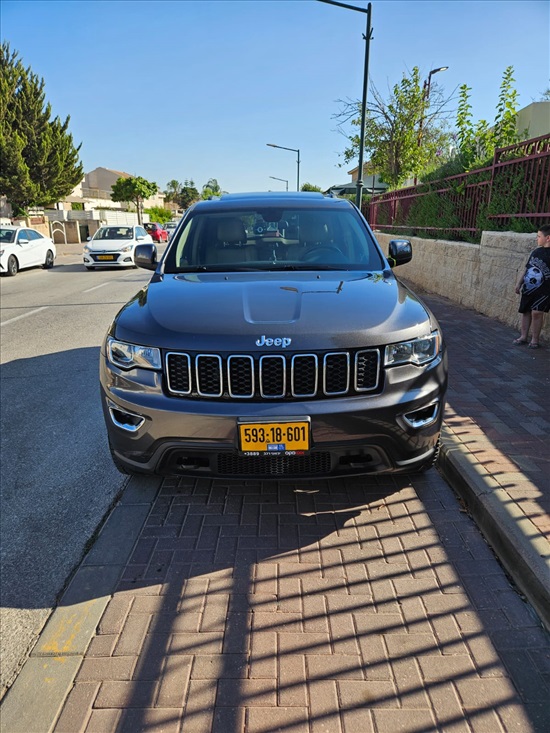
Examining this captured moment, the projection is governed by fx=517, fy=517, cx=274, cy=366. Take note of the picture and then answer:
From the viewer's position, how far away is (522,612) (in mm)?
2381

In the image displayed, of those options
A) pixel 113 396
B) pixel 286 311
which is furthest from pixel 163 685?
pixel 286 311

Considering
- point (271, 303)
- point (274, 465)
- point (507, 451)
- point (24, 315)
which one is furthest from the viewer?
point (24, 315)

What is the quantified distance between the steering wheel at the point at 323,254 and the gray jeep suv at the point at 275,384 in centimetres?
84

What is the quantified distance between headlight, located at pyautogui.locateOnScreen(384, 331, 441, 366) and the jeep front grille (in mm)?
86

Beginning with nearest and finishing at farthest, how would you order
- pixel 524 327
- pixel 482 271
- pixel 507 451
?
pixel 507 451
pixel 524 327
pixel 482 271

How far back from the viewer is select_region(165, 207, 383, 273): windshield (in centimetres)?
391

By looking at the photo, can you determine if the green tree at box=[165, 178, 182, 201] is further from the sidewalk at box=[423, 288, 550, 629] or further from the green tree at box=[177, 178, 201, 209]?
the sidewalk at box=[423, 288, 550, 629]

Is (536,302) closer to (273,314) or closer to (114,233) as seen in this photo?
(273,314)

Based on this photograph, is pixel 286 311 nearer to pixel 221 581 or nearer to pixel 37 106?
pixel 221 581

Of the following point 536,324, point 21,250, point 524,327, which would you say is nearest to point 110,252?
point 21,250

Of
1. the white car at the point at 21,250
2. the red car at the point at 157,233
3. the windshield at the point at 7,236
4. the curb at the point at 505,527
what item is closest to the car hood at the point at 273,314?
the curb at the point at 505,527

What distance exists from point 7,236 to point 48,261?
2.56 meters

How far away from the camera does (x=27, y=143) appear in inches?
1356

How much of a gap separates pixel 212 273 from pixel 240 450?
1.58m
